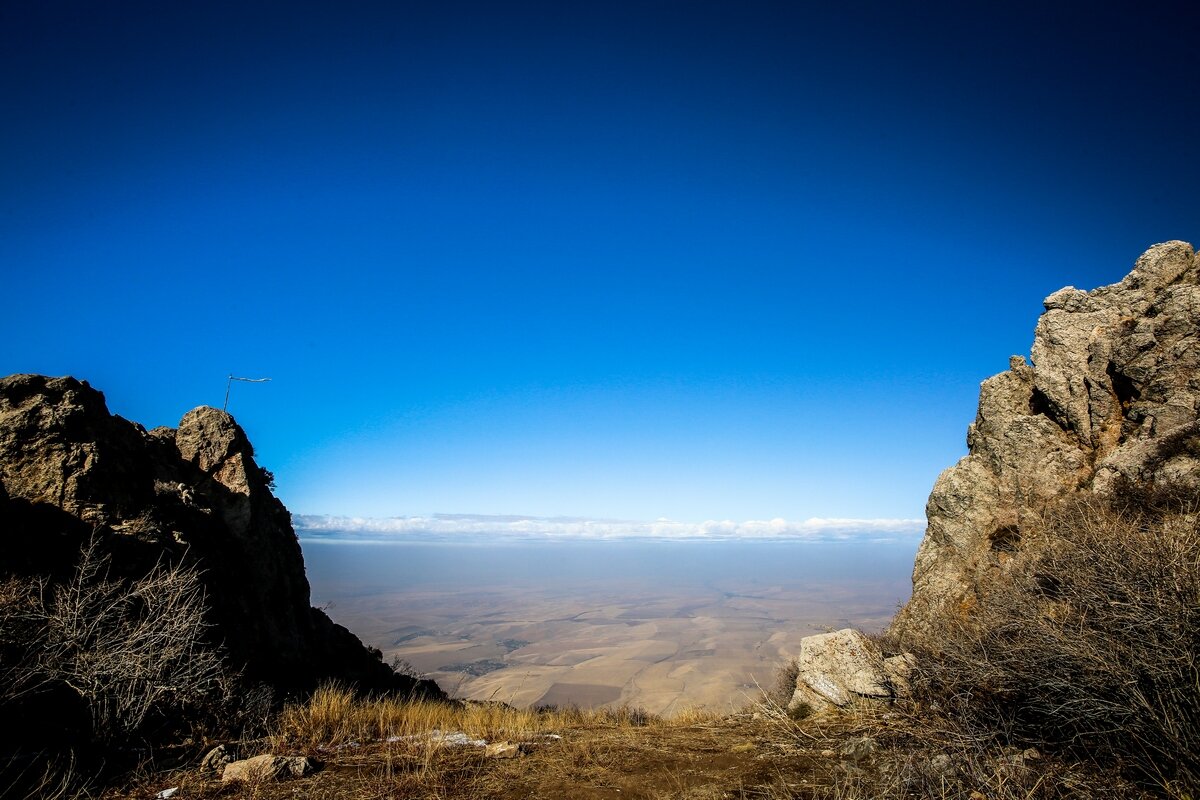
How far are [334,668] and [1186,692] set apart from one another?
1778 centimetres

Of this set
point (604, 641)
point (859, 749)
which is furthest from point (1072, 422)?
point (604, 641)

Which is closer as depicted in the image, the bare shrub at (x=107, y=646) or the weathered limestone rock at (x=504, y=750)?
the bare shrub at (x=107, y=646)

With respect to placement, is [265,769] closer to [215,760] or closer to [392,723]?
[215,760]

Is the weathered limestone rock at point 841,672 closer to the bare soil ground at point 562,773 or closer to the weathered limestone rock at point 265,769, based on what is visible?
the bare soil ground at point 562,773

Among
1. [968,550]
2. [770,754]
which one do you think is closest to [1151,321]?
[968,550]

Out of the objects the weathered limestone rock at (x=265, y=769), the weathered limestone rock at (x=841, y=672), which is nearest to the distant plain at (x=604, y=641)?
the weathered limestone rock at (x=841, y=672)

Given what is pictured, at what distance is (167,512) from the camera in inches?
378

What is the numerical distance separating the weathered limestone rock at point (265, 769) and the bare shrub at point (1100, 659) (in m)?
7.63

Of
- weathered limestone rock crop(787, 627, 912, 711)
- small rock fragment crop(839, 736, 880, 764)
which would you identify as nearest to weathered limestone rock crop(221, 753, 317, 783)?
small rock fragment crop(839, 736, 880, 764)

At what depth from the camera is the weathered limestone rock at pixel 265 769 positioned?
17.8ft

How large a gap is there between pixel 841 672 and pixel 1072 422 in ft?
28.7

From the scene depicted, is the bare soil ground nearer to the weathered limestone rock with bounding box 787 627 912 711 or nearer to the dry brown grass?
the dry brown grass

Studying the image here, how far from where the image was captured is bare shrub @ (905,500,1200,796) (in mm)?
4289

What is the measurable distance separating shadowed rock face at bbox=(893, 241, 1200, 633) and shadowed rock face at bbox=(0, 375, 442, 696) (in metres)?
13.7
